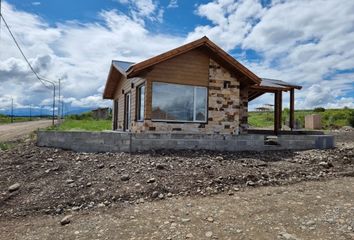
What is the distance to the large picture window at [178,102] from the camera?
9914 millimetres

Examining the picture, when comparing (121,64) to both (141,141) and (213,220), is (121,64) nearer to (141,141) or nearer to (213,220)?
(141,141)

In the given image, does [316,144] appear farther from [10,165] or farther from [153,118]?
[10,165]

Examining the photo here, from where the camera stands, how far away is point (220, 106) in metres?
10.8

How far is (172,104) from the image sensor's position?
10.2 m

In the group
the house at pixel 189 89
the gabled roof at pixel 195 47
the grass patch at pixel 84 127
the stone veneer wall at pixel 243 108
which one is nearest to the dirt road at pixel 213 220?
the house at pixel 189 89

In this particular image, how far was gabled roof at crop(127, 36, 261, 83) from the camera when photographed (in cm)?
914

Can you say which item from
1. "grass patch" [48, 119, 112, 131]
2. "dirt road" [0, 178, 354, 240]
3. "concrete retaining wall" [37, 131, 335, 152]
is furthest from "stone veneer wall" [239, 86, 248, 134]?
"grass patch" [48, 119, 112, 131]

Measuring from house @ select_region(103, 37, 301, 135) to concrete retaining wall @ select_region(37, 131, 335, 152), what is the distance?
1063 mm

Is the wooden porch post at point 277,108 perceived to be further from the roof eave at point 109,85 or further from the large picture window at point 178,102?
the roof eave at point 109,85

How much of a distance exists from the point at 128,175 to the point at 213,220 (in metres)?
2.52

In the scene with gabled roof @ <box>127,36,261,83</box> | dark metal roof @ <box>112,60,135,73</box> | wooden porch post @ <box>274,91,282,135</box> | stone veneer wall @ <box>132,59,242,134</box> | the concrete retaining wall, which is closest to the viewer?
the concrete retaining wall

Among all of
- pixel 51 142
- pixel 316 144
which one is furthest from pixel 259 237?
pixel 316 144

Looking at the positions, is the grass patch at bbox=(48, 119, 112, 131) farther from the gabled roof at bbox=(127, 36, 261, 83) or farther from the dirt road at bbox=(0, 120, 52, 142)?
the gabled roof at bbox=(127, 36, 261, 83)

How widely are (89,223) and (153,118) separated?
5.72 m
